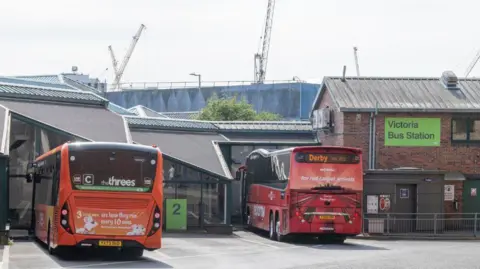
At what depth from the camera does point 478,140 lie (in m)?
45.1

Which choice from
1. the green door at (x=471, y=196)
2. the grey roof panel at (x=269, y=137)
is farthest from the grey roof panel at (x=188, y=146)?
the green door at (x=471, y=196)

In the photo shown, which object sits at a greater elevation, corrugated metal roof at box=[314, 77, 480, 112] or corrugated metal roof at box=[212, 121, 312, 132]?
corrugated metal roof at box=[314, 77, 480, 112]

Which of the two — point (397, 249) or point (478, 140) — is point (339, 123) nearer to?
point (478, 140)

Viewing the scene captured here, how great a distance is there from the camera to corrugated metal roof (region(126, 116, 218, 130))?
144 ft

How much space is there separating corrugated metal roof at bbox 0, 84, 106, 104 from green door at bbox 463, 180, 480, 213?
703 inches

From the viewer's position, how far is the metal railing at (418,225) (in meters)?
39.3

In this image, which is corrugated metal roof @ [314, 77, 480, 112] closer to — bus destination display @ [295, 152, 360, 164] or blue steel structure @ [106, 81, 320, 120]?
bus destination display @ [295, 152, 360, 164]

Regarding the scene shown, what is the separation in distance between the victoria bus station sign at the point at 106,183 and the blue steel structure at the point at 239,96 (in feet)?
272

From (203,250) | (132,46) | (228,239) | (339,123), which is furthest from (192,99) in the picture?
(203,250)

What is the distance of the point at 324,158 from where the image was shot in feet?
106

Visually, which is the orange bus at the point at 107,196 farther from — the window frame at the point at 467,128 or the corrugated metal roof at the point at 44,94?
the window frame at the point at 467,128

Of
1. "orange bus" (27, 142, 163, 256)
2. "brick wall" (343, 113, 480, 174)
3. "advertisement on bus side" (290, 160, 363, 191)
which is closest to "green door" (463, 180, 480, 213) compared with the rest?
"brick wall" (343, 113, 480, 174)

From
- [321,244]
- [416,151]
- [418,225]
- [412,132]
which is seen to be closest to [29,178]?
[321,244]

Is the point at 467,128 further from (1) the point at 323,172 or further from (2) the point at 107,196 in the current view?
(2) the point at 107,196
